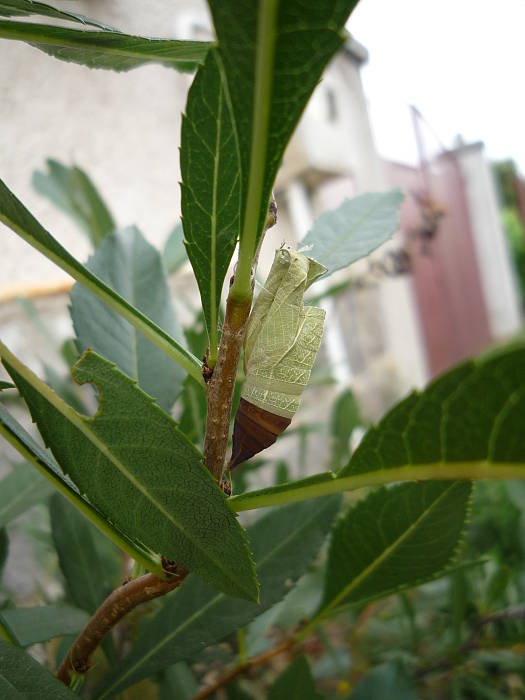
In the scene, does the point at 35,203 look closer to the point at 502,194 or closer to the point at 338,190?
the point at 338,190

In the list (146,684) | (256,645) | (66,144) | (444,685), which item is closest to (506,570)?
(444,685)

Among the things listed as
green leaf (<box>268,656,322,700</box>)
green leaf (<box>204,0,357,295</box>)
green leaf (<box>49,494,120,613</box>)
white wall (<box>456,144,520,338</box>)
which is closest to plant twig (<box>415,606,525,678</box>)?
green leaf (<box>268,656,322,700</box>)

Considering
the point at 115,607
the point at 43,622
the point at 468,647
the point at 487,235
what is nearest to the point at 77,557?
the point at 43,622

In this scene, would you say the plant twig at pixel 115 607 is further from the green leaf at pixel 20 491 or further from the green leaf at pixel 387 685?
the green leaf at pixel 387 685

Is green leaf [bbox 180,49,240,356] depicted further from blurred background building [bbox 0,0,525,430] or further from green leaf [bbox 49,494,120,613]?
blurred background building [bbox 0,0,525,430]

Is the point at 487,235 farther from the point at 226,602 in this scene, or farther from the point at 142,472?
the point at 142,472
